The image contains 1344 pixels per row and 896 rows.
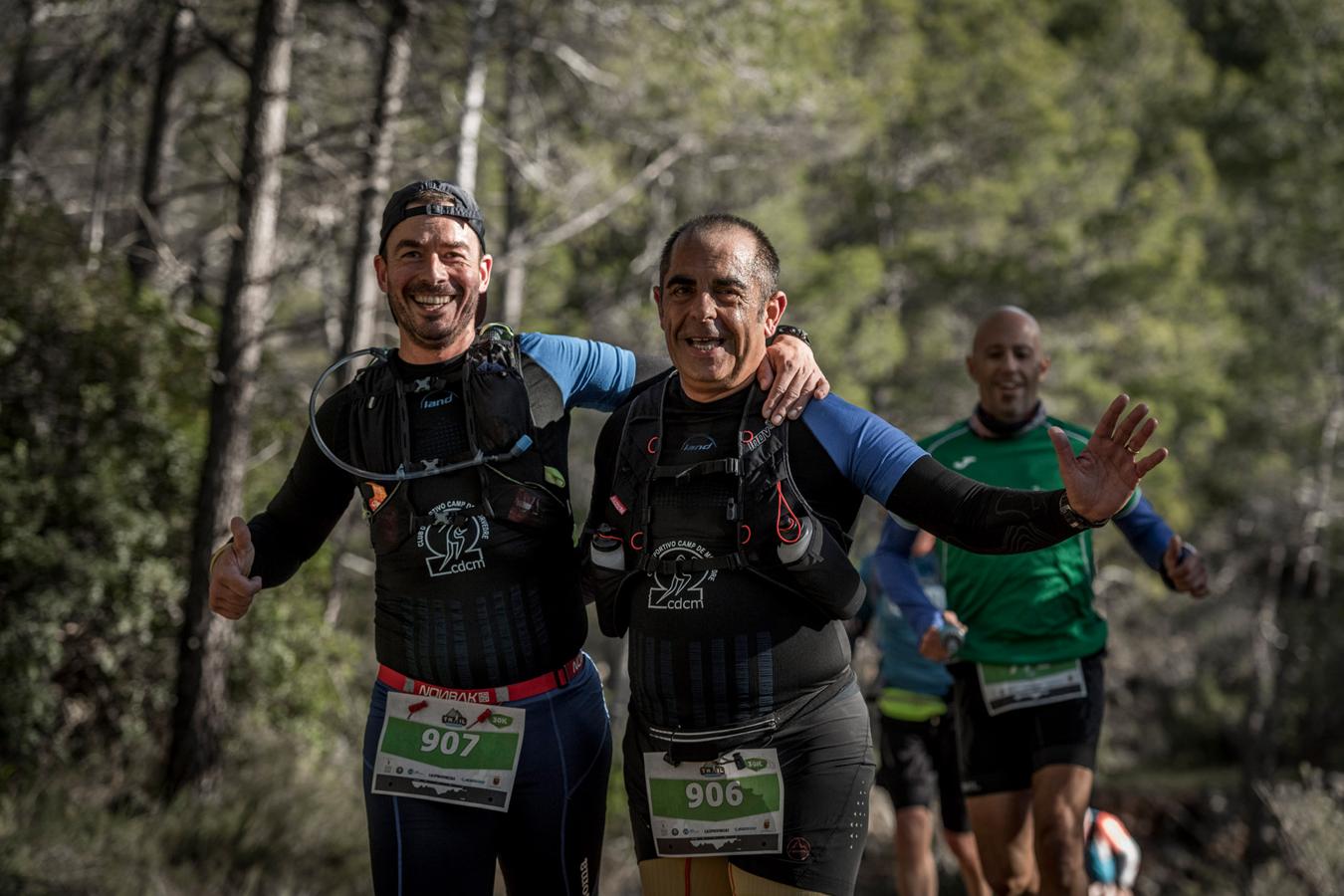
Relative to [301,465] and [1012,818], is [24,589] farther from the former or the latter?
[1012,818]

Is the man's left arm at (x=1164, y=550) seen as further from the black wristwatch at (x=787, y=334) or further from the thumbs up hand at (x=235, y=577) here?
the thumbs up hand at (x=235, y=577)

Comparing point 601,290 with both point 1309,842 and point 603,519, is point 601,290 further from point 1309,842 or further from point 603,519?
point 603,519

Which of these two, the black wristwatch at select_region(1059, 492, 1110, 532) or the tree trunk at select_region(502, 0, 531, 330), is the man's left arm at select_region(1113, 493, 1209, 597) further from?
the tree trunk at select_region(502, 0, 531, 330)

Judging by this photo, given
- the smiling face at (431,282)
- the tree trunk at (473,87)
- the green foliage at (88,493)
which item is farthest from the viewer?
the tree trunk at (473,87)

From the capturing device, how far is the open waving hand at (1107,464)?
8.86 feet

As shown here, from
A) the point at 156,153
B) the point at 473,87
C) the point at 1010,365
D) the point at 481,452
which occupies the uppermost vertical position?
the point at 473,87

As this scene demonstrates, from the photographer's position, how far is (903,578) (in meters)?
5.06

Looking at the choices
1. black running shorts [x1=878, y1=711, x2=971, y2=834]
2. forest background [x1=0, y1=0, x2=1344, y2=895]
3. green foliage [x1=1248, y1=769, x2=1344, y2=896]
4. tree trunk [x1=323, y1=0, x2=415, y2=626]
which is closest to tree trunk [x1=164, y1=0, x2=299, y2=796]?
forest background [x1=0, y1=0, x2=1344, y2=895]

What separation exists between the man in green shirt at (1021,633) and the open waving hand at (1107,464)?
2.06 metres

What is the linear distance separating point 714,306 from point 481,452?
29.3 inches

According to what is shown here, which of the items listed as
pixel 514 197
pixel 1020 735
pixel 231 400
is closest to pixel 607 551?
pixel 1020 735

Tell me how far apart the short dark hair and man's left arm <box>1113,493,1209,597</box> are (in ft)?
6.62

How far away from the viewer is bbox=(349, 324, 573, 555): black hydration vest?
3383 mm

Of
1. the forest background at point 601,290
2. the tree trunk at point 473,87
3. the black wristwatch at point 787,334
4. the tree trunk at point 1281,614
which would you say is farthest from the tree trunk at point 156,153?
the tree trunk at point 1281,614
